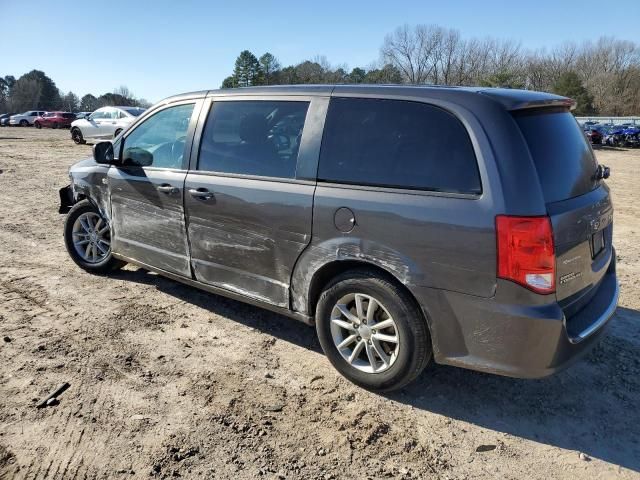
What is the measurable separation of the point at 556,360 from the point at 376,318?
3.39 ft

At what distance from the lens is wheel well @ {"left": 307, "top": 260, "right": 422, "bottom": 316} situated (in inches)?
119

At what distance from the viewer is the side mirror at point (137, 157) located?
14.6ft

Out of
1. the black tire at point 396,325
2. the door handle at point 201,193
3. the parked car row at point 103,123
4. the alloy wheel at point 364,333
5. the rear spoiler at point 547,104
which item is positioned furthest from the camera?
the parked car row at point 103,123

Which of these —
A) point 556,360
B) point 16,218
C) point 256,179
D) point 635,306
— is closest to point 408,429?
point 556,360

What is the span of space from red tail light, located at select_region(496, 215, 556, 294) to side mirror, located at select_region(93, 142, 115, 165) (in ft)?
11.9

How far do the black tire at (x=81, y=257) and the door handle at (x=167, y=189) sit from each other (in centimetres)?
122

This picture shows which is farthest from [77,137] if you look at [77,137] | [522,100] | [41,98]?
[41,98]

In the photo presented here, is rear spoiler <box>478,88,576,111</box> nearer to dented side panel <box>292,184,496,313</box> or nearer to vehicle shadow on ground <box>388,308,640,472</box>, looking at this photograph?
dented side panel <box>292,184,496,313</box>

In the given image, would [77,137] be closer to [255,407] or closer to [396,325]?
[255,407]

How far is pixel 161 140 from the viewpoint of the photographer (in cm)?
441

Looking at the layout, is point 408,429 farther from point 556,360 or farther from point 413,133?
point 413,133

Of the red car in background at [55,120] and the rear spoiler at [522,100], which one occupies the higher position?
the rear spoiler at [522,100]

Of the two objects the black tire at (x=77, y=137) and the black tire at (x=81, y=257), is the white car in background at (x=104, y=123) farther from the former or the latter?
the black tire at (x=81, y=257)

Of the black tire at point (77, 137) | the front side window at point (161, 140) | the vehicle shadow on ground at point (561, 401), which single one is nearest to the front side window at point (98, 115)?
the black tire at point (77, 137)
